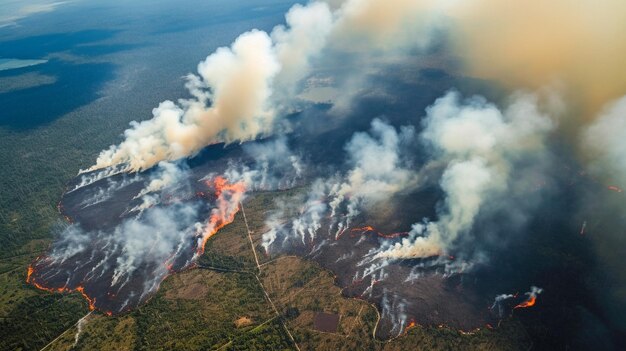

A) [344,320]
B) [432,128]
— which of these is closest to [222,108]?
[432,128]

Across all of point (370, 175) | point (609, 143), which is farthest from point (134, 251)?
point (609, 143)

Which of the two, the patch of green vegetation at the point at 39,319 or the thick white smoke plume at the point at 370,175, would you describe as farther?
the thick white smoke plume at the point at 370,175

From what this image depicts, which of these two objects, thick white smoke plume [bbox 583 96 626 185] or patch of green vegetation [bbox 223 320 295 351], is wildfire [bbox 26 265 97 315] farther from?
thick white smoke plume [bbox 583 96 626 185]

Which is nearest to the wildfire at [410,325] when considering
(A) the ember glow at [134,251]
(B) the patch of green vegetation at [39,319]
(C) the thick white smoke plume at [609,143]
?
(A) the ember glow at [134,251]

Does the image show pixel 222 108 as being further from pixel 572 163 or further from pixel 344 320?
pixel 572 163

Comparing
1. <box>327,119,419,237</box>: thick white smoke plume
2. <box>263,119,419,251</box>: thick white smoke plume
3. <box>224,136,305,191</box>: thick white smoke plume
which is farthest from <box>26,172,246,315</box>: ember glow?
<box>327,119,419,237</box>: thick white smoke plume

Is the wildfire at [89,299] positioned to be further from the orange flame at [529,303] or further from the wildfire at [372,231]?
the orange flame at [529,303]

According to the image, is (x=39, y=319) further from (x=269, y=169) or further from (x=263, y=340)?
(x=269, y=169)
